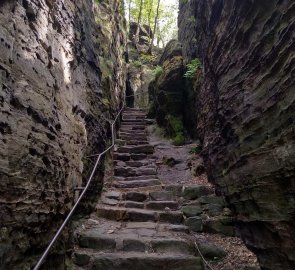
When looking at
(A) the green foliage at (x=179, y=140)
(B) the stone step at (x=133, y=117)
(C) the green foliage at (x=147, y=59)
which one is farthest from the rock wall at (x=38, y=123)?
(C) the green foliage at (x=147, y=59)

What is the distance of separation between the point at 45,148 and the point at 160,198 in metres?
3.89

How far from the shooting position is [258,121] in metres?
4.00

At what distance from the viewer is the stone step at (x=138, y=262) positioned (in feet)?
14.4

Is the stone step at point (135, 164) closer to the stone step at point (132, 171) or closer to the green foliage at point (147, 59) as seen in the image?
the stone step at point (132, 171)

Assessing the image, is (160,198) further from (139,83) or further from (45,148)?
(139,83)

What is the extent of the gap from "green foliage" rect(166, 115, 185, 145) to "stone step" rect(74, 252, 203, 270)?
656cm

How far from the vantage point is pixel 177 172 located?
28.5 ft

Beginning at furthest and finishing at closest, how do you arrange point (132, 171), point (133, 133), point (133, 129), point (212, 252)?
point (133, 129) → point (133, 133) → point (132, 171) → point (212, 252)

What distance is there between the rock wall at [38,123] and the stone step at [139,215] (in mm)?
1075

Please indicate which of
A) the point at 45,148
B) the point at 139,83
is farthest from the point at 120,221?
the point at 139,83

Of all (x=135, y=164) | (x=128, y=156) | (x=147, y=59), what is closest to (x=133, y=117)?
(x=128, y=156)

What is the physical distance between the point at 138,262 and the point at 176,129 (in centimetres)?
730

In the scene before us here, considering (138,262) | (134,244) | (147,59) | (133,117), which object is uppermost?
(147,59)

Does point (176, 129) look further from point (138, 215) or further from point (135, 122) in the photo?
point (138, 215)
